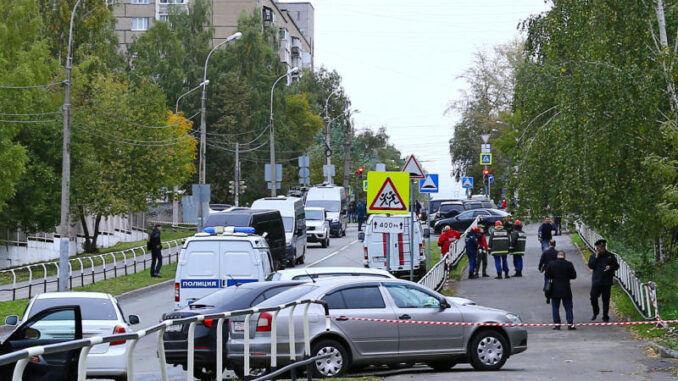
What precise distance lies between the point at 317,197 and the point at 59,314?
50005mm

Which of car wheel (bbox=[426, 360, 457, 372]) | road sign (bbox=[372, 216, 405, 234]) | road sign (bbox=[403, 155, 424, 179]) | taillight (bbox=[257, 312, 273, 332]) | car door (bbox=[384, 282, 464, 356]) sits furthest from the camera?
road sign (bbox=[403, 155, 424, 179])

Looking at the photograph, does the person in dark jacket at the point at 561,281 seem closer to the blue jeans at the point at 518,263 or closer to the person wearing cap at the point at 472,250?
the person wearing cap at the point at 472,250

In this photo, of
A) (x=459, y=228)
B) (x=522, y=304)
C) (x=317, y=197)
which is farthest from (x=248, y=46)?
(x=522, y=304)

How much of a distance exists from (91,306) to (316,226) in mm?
37560

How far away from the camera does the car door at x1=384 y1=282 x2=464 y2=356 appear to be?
15.8m

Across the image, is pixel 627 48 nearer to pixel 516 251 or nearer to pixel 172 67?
pixel 516 251

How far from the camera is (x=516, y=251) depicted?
1377 inches

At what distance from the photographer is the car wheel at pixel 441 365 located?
1659 centimetres

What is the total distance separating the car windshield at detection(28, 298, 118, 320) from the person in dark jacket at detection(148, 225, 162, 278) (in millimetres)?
20935

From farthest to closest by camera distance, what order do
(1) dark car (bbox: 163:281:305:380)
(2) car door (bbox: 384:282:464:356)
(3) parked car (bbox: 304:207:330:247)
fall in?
(3) parked car (bbox: 304:207:330:247) → (2) car door (bbox: 384:282:464:356) → (1) dark car (bbox: 163:281:305:380)

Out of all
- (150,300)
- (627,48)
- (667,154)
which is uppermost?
(627,48)

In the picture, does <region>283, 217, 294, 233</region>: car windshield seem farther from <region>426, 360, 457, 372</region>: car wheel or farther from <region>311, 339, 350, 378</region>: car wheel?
<region>311, 339, 350, 378</region>: car wheel

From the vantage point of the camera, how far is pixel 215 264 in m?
22.4

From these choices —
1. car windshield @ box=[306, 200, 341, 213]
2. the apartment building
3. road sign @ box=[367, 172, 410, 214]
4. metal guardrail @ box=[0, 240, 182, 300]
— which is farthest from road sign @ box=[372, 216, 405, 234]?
the apartment building
